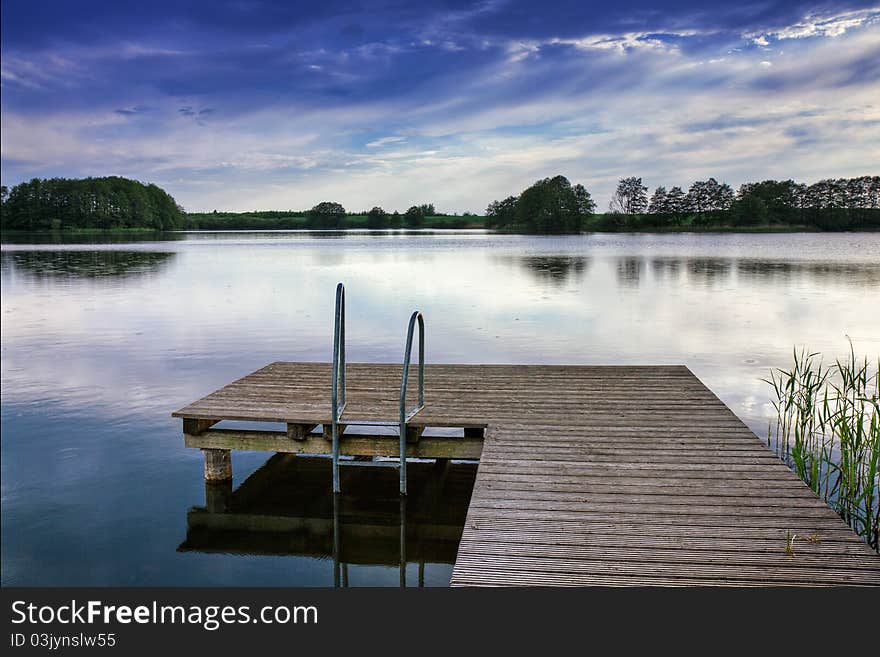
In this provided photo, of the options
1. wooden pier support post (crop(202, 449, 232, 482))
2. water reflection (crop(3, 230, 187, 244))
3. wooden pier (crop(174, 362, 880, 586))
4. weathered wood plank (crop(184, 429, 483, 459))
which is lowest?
wooden pier support post (crop(202, 449, 232, 482))

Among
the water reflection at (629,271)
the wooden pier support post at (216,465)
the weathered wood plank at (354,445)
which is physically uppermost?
the water reflection at (629,271)

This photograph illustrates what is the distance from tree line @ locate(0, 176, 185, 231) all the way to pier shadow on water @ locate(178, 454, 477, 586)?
84561 mm

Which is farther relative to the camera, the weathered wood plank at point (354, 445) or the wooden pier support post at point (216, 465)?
the wooden pier support post at point (216, 465)

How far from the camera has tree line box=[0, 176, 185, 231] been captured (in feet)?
259

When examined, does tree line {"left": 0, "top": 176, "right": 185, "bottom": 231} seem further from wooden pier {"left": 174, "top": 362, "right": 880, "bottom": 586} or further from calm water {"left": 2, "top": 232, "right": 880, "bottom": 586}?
wooden pier {"left": 174, "top": 362, "right": 880, "bottom": 586}

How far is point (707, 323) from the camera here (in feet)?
46.2

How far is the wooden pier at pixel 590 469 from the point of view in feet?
10.2

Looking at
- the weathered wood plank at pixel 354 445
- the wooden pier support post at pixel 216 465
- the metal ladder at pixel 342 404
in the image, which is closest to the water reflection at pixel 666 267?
the weathered wood plank at pixel 354 445

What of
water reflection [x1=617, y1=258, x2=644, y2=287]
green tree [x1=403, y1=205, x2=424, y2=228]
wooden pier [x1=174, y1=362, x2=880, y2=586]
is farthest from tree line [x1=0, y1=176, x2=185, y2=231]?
wooden pier [x1=174, y1=362, x2=880, y2=586]

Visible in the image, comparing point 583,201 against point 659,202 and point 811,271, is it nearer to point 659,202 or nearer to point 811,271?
point 659,202

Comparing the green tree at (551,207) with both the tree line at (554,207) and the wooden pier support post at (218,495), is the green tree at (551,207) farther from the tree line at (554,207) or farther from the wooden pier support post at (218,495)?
the wooden pier support post at (218,495)

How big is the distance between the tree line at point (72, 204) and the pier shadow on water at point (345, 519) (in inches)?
3329

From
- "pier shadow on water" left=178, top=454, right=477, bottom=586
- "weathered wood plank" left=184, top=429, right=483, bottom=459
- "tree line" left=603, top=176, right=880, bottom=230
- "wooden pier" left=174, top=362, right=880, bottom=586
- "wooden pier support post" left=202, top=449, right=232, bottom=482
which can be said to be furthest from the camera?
"tree line" left=603, top=176, right=880, bottom=230

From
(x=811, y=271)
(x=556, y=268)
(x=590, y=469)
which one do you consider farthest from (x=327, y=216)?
(x=590, y=469)
